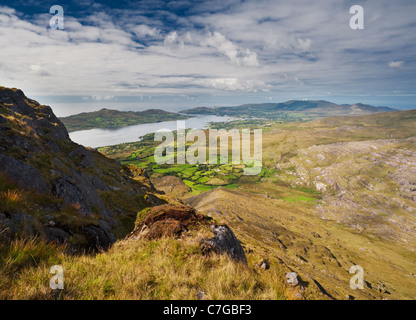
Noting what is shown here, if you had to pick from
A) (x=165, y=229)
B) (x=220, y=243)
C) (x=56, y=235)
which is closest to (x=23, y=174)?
(x=56, y=235)

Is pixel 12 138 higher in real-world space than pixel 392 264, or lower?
higher

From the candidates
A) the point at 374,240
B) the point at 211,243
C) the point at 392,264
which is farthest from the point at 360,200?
the point at 211,243

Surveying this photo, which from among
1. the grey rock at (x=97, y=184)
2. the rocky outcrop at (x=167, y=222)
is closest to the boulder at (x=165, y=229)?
the rocky outcrop at (x=167, y=222)

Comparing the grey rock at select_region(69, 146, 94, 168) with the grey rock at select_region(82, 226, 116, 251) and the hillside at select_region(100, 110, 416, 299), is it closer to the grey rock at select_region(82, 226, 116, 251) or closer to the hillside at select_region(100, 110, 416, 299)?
the grey rock at select_region(82, 226, 116, 251)

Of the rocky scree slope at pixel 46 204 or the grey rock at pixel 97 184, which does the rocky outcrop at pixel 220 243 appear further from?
the grey rock at pixel 97 184

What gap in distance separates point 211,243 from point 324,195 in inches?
7367

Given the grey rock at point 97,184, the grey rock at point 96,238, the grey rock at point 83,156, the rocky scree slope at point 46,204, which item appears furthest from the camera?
the grey rock at point 83,156

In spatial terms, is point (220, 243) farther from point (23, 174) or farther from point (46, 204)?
point (23, 174)

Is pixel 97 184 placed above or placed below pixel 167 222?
below

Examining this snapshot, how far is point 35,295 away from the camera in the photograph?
13.2 ft

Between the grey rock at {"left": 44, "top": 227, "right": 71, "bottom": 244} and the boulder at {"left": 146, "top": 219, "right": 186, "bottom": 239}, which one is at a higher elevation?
the grey rock at {"left": 44, "top": 227, "right": 71, "bottom": 244}

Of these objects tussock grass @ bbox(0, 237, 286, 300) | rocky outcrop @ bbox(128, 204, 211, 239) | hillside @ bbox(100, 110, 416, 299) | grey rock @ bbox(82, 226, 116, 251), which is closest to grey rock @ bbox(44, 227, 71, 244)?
grey rock @ bbox(82, 226, 116, 251)

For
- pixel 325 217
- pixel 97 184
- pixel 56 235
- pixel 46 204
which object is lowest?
pixel 325 217
